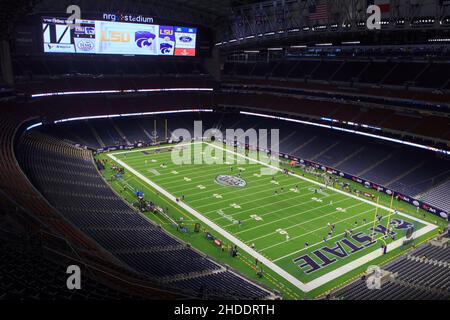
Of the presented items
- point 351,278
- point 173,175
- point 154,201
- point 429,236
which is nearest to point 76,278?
point 351,278

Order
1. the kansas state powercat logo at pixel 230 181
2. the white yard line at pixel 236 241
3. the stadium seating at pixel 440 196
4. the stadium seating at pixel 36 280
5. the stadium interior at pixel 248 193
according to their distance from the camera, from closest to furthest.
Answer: the stadium seating at pixel 36 280, the stadium interior at pixel 248 193, the white yard line at pixel 236 241, the stadium seating at pixel 440 196, the kansas state powercat logo at pixel 230 181

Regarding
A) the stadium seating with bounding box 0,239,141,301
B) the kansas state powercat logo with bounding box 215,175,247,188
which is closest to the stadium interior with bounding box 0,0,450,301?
the stadium seating with bounding box 0,239,141,301

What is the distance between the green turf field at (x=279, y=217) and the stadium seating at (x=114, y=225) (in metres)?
2.16

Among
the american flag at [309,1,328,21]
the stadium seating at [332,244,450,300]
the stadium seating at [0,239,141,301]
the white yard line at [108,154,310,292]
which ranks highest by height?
the american flag at [309,1,328,21]

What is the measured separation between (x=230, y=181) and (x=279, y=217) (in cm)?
915

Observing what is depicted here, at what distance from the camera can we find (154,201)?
32.7 metres

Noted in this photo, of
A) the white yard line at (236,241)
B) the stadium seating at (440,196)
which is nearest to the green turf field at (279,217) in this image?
the white yard line at (236,241)

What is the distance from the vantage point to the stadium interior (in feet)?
56.9

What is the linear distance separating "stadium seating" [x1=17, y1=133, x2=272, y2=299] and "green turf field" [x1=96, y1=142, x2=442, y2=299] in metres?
2.16

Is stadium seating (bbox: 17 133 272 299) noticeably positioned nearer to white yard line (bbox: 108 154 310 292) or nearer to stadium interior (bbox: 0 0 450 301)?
stadium interior (bbox: 0 0 450 301)

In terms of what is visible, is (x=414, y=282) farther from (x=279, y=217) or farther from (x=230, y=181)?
(x=230, y=181)

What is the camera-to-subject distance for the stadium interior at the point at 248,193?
17.3 meters

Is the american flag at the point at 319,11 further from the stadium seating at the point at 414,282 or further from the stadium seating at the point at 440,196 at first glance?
the stadium seating at the point at 414,282

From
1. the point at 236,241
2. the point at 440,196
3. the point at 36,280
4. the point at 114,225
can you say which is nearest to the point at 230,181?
the point at 236,241
